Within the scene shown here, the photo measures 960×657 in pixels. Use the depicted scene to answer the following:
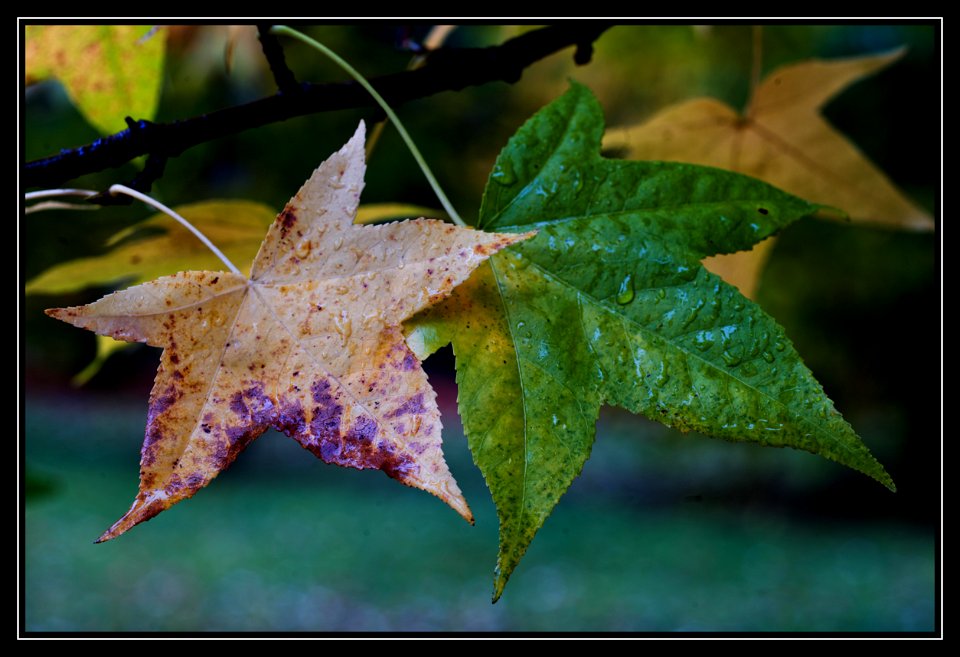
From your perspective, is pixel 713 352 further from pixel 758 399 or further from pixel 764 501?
pixel 764 501

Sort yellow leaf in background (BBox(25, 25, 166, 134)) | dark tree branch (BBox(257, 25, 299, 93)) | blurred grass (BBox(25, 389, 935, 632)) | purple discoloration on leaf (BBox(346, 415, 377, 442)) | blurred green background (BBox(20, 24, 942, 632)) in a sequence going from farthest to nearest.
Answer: blurred grass (BBox(25, 389, 935, 632))
blurred green background (BBox(20, 24, 942, 632))
yellow leaf in background (BBox(25, 25, 166, 134))
dark tree branch (BBox(257, 25, 299, 93))
purple discoloration on leaf (BBox(346, 415, 377, 442))

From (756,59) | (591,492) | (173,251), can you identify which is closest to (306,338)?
(173,251)

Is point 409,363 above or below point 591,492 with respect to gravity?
above

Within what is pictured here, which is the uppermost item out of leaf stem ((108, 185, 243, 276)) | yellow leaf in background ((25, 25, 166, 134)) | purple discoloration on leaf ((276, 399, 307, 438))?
yellow leaf in background ((25, 25, 166, 134))

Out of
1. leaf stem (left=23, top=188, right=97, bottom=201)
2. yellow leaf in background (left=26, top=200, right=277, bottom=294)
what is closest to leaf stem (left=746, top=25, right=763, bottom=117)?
yellow leaf in background (left=26, top=200, right=277, bottom=294)

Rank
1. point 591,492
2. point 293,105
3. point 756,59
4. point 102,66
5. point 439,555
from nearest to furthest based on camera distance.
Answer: point 293,105 → point 102,66 → point 756,59 → point 439,555 → point 591,492

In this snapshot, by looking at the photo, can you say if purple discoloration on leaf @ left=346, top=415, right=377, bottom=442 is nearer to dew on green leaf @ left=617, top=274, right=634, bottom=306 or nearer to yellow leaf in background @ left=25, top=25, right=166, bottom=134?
dew on green leaf @ left=617, top=274, right=634, bottom=306

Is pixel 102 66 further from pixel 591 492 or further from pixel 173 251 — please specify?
pixel 591 492
